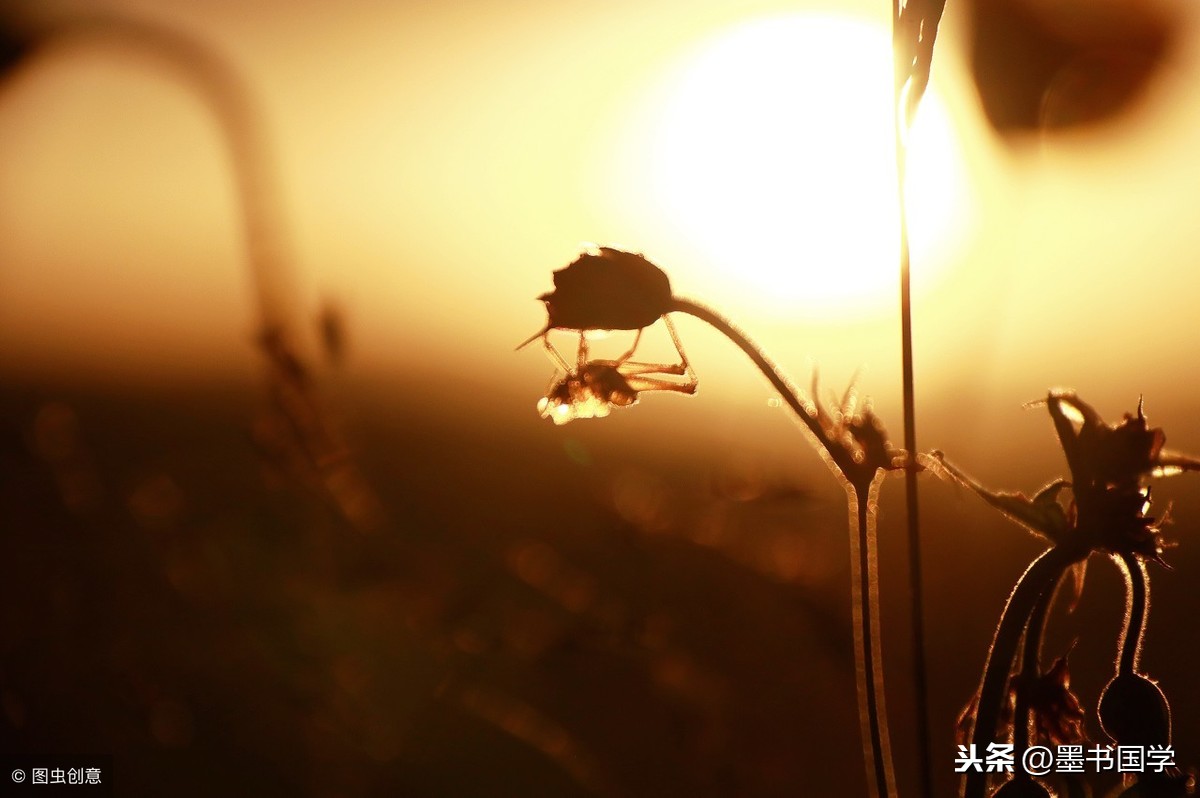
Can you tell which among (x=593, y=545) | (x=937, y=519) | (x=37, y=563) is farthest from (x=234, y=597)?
(x=937, y=519)

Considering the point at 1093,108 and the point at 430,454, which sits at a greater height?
the point at 1093,108

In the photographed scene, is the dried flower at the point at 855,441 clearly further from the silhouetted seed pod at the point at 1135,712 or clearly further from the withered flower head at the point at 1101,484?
the silhouetted seed pod at the point at 1135,712

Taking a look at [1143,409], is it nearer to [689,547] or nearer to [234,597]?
[689,547]

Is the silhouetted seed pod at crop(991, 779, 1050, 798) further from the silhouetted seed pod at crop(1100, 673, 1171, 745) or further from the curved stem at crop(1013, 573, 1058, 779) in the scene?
→ the silhouetted seed pod at crop(1100, 673, 1171, 745)

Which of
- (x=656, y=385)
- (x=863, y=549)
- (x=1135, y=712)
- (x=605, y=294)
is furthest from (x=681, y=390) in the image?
(x=1135, y=712)

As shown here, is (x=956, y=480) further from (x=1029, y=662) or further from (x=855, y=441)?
(x=1029, y=662)

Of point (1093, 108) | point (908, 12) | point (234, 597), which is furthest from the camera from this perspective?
point (1093, 108)

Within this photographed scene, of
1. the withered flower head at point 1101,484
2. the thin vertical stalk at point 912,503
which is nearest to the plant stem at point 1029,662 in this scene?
the withered flower head at point 1101,484
